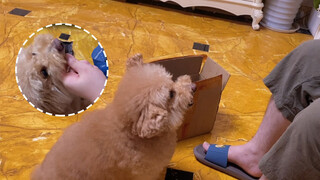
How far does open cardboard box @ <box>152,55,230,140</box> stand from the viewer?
3.79ft

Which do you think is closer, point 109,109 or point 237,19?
point 109,109

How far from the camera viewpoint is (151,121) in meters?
0.78

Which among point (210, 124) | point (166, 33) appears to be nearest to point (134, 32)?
point (166, 33)

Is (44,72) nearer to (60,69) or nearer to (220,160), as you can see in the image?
(60,69)

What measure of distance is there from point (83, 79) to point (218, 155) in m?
0.63

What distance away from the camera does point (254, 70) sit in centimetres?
180

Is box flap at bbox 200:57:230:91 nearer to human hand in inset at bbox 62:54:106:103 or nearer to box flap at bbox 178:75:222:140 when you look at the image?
box flap at bbox 178:75:222:140

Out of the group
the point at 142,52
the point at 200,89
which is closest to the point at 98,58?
the point at 200,89

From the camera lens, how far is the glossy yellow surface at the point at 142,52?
1.23m

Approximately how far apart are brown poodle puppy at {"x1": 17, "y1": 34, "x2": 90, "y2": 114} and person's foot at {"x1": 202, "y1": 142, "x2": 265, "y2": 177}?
2.01ft

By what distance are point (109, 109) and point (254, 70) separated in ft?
3.83

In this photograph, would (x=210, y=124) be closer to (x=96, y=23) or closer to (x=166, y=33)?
(x=166, y=33)

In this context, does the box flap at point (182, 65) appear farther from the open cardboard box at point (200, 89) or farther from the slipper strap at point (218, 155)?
the slipper strap at point (218, 155)

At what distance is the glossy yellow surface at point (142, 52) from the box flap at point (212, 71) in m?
0.25
